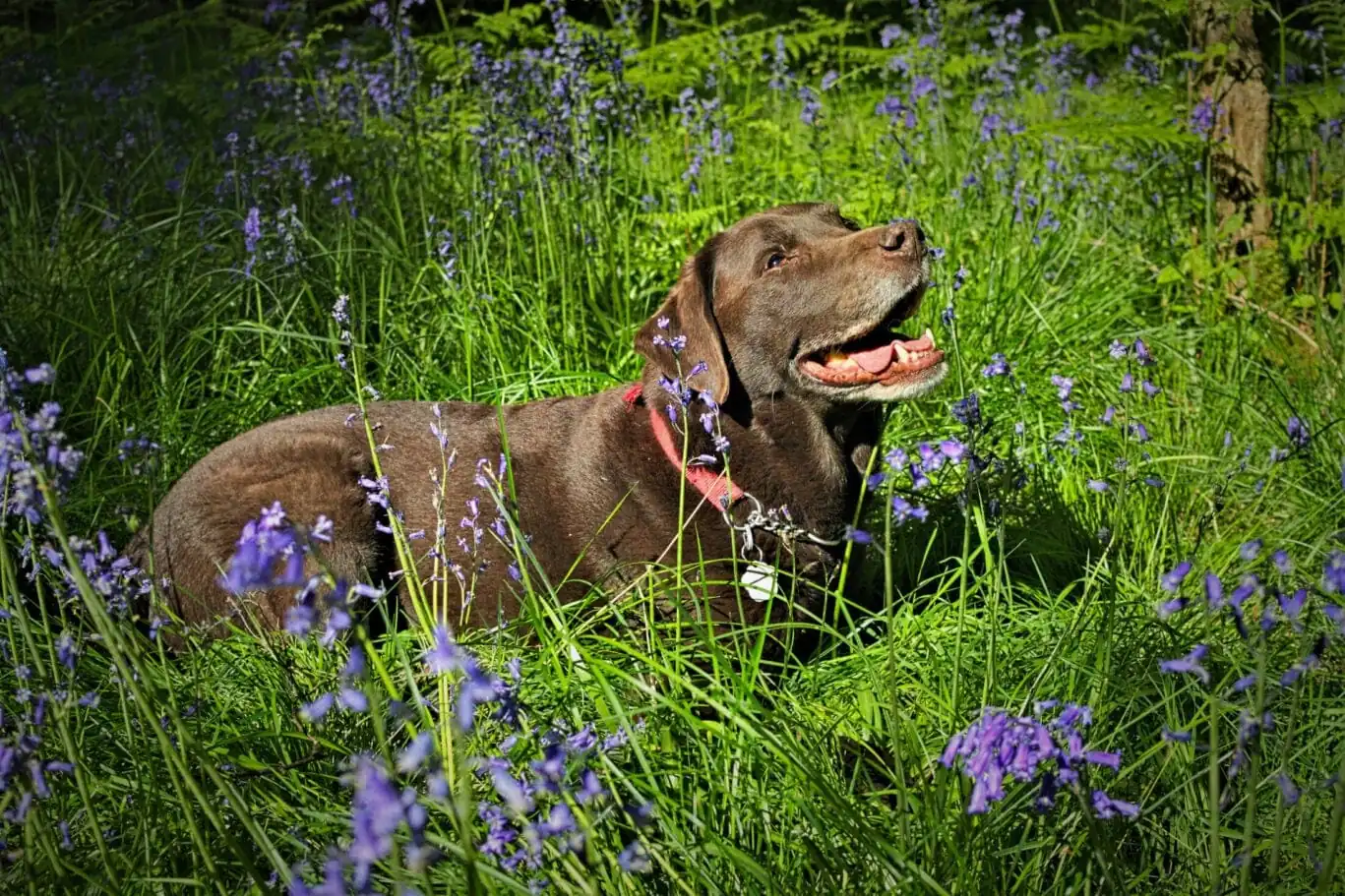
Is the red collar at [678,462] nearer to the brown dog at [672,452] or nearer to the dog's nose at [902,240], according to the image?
the brown dog at [672,452]

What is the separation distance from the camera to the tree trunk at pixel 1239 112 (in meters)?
4.92

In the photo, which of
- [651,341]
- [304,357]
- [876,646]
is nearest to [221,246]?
[304,357]

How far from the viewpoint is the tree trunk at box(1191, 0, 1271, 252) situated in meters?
4.92

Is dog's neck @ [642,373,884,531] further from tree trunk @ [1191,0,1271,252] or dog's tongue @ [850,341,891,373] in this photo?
tree trunk @ [1191,0,1271,252]

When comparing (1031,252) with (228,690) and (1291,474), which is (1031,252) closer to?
(1291,474)

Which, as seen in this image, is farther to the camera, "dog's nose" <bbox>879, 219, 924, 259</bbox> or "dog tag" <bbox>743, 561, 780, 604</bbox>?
"dog's nose" <bbox>879, 219, 924, 259</bbox>

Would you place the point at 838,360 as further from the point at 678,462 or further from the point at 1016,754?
the point at 1016,754

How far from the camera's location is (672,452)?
3641mm

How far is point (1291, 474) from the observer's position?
398 cm

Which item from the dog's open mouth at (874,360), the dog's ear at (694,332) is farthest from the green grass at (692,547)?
the dog's ear at (694,332)

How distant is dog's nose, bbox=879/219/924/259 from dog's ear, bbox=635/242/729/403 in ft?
1.79

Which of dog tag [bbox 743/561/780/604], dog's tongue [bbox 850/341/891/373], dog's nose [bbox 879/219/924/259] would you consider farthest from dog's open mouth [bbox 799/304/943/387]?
dog tag [bbox 743/561/780/604]

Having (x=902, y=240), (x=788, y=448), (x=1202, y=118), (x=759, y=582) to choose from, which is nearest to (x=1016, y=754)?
(x=759, y=582)

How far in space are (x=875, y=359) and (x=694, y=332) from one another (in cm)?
53
